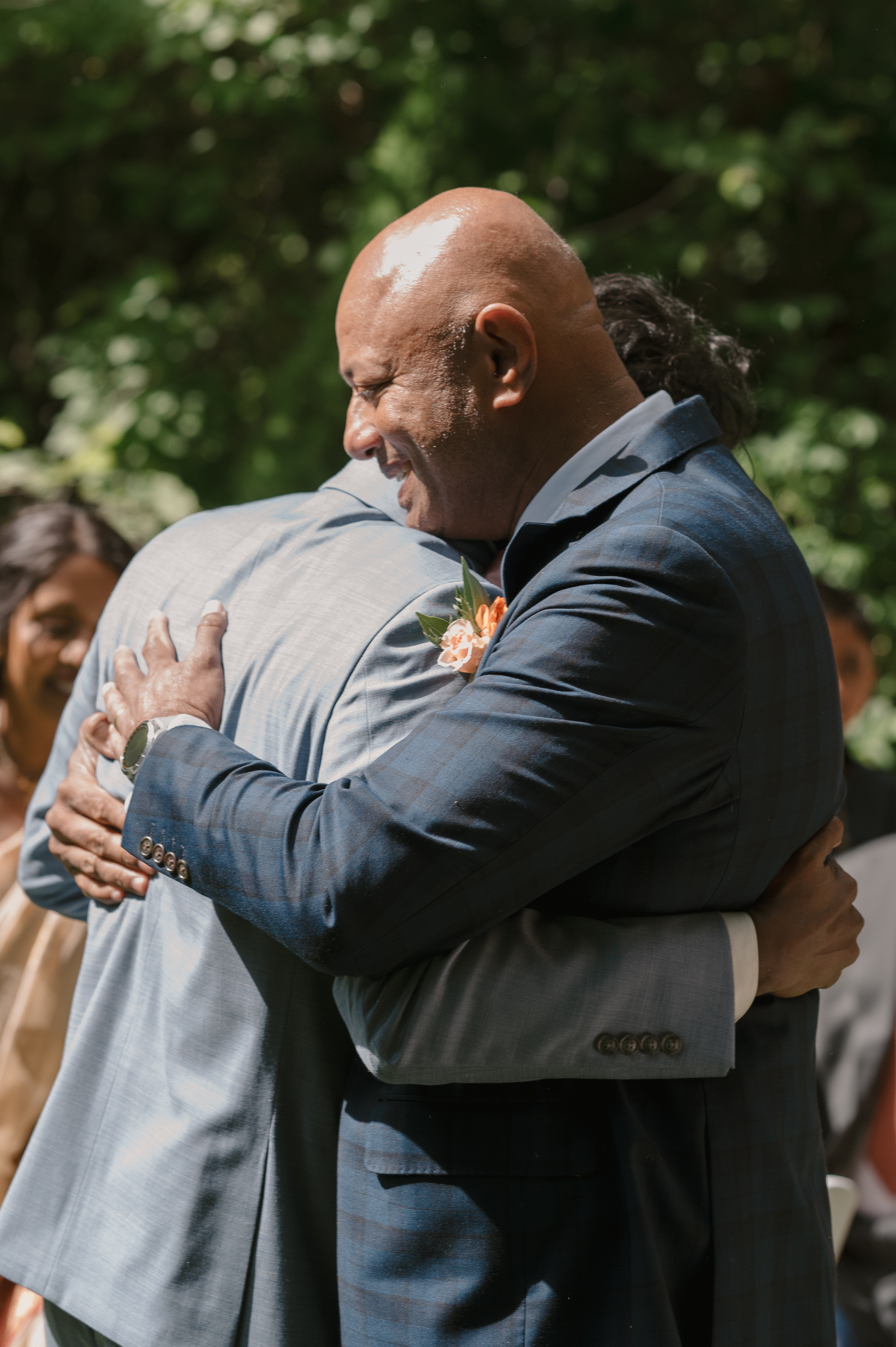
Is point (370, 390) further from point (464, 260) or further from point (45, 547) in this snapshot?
Answer: point (45, 547)

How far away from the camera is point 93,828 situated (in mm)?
1840

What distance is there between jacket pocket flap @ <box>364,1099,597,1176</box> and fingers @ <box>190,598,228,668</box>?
2.05 ft

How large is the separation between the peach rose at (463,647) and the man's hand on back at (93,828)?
19.6 inches

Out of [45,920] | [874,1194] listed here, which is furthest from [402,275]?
[874,1194]

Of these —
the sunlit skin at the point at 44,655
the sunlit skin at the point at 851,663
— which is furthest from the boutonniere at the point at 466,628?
the sunlit skin at the point at 851,663

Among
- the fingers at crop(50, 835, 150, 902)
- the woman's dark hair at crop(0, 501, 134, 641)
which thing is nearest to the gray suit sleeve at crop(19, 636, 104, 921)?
the fingers at crop(50, 835, 150, 902)

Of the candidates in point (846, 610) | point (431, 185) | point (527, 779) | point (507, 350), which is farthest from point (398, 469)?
point (431, 185)

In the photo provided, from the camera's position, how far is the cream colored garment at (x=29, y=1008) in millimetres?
2473

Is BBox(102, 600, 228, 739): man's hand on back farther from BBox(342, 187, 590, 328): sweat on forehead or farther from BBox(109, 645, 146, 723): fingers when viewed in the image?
BBox(342, 187, 590, 328): sweat on forehead

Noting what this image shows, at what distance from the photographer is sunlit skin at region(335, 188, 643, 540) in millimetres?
1622

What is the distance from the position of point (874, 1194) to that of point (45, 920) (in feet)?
6.42

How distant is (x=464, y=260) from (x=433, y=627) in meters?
0.50

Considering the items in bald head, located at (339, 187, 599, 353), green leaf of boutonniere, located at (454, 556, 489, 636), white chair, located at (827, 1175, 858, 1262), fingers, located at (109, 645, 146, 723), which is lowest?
white chair, located at (827, 1175, 858, 1262)

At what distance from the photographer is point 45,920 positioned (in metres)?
2.64
